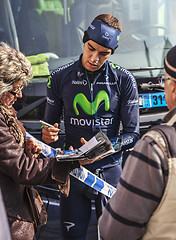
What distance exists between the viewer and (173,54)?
4.73 ft

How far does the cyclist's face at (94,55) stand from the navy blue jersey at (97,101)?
8cm

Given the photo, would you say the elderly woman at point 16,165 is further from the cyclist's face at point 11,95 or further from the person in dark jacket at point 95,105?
the person in dark jacket at point 95,105

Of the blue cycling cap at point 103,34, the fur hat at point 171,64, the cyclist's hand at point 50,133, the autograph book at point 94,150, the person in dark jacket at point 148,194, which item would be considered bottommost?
the cyclist's hand at point 50,133

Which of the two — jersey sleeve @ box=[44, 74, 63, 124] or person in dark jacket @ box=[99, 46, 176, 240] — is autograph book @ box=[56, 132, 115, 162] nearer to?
person in dark jacket @ box=[99, 46, 176, 240]

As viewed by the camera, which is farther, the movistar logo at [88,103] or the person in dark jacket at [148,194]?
the movistar logo at [88,103]

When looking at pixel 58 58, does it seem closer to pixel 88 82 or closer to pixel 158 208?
pixel 88 82

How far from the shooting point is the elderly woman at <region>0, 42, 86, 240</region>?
1897mm

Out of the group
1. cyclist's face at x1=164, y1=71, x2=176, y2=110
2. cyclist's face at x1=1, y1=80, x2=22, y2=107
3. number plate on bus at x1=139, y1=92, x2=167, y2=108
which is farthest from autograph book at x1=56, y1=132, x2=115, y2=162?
number plate on bus at x1=139, y1=92, x2=167, y2=108

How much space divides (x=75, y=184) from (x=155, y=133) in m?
1.54

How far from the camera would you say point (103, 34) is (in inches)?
104

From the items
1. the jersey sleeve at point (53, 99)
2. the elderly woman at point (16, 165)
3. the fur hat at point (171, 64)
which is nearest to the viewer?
the fur hat at point (171, 64)

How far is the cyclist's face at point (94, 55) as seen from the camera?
268cm

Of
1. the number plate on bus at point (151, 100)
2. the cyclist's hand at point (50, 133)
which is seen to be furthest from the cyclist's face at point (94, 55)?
the number plate on bus at point (151, 100)

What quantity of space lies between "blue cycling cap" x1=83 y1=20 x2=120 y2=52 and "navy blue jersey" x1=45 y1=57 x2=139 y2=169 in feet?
0.62
